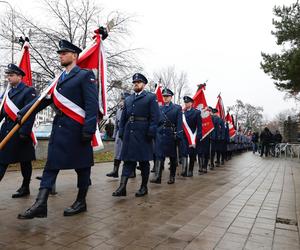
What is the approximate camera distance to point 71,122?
14.6ft

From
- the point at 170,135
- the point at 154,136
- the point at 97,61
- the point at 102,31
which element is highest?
the point at 102,31

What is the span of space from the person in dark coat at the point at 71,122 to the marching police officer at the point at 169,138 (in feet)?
11.6

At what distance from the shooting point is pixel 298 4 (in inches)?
803

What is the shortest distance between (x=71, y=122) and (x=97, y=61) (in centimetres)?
138

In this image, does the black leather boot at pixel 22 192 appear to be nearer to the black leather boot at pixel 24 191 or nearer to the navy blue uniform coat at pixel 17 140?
the black leather boot at pixel 24 191

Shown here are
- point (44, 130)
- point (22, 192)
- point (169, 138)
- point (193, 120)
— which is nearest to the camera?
point (22, 192)

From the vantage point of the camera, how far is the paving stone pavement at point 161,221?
361cm

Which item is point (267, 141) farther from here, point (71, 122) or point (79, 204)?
point (71, 122)

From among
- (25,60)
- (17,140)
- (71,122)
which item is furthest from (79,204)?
(25,60)

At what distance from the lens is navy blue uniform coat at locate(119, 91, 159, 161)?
19.7 ft

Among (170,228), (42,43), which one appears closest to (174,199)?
(170,228)

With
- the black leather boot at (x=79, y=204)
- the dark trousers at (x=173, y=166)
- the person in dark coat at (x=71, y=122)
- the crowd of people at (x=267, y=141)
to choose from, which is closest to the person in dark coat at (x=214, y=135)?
the dark trousers at (x=173, y=166)

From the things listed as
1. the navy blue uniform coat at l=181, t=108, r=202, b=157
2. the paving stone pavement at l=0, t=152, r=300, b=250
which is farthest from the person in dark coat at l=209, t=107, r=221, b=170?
the paving stone pavement at l=0, t=152, r=300, b=250

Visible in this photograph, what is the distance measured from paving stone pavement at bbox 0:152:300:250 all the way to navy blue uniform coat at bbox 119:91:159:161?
74 centimetres
